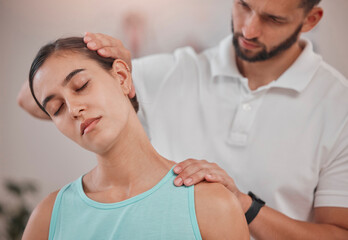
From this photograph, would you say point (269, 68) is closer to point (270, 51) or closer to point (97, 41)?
point (270, 51)

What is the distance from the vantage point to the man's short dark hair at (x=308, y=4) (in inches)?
50.1

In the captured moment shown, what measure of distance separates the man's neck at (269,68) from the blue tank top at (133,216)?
61 cm

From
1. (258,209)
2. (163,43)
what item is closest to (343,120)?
(258,209)

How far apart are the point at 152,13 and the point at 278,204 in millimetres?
1062

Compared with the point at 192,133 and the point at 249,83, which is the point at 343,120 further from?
the point at 192,133

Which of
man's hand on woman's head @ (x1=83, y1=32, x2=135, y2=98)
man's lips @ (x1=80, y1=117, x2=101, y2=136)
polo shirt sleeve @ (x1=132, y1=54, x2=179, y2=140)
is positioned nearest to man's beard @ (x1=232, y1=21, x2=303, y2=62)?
polo shirt sleeve @ (x1=132, y1=54, x2=179, y2=140)

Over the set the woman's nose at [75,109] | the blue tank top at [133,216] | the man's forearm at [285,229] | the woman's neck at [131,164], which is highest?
the woman's nose at [75,109]

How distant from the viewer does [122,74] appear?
39.9 inches

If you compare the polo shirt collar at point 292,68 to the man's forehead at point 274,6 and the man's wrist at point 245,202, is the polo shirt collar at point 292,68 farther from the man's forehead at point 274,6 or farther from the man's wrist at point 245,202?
the man's wrist at point 245,202

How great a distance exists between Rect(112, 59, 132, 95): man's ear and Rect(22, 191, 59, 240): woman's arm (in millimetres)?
346

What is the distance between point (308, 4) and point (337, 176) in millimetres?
556

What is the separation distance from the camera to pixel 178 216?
35.0 inches

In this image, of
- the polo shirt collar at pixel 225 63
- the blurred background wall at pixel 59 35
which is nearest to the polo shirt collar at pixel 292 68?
the polo shirt collar at pixel 225 63

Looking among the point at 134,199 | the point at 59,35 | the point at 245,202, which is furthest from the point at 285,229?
the point at 59,35
